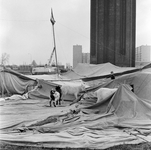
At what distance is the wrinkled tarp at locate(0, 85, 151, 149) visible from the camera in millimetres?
5367

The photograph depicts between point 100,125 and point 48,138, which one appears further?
point 100,125

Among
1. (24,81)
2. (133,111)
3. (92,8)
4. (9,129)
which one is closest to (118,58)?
(92,8)

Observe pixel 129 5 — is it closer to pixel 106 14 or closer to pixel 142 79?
pixel 106 14

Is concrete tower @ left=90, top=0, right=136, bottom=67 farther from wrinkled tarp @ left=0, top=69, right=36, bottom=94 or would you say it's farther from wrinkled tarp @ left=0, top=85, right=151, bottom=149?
wrinkled tarp @ left=0, top=85, right=151, bottom=149

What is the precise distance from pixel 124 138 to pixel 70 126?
6.50 feet

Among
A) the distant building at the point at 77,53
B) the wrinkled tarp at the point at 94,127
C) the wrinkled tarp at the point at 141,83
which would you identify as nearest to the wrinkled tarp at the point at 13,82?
the wrinkled tarp at the point at 141,83

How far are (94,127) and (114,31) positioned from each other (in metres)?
29.9

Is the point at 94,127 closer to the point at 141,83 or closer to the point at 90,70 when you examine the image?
the point at 141,83

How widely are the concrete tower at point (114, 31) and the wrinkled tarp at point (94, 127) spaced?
2652cm

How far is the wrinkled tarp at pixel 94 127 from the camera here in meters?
5.37

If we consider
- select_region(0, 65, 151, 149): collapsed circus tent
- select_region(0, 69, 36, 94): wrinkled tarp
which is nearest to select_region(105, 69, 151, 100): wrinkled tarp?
select_region(0, 65, 151, 149): collapsed circus tent

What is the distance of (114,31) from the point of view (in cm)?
3469

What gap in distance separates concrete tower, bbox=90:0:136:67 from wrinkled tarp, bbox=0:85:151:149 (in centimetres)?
2652

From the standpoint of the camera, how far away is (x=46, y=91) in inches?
639
